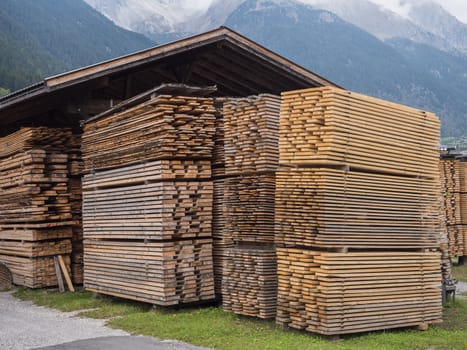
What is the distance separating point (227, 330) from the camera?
9.64 meters

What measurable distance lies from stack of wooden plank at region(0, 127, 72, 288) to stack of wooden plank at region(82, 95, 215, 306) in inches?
129

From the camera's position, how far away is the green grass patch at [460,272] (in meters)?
18.4

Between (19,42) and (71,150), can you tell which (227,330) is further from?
(19,42)

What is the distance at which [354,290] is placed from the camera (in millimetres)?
9117

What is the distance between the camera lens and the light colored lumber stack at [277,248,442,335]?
895 centimetres

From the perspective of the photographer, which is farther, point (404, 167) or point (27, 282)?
point (27, 282)

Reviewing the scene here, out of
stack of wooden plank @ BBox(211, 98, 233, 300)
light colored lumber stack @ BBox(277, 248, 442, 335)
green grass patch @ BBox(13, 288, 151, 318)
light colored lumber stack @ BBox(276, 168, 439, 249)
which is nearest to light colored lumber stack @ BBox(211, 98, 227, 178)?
stack of wooden plank @ BBox(211, 98, 233, 300)

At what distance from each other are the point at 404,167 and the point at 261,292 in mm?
2941

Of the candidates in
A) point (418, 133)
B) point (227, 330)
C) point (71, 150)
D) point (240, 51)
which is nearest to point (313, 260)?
point (227, 330)

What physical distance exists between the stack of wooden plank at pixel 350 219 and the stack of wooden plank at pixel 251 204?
59cm

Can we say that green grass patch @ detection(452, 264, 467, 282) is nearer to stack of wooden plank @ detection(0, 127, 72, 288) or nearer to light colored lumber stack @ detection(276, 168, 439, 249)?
light colored lumber stack @ detection(276, 168, 439, 249)

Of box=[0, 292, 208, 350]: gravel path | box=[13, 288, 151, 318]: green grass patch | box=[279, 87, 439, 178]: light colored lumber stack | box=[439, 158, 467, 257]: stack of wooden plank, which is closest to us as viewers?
box=[0, 292, 208, 350]: gravel path

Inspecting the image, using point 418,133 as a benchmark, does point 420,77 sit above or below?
above

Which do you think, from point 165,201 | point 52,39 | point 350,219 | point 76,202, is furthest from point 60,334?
point 52,39
